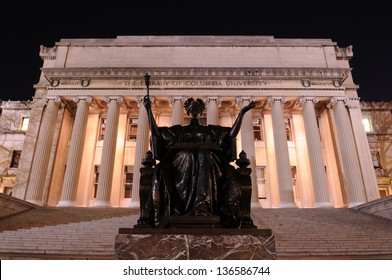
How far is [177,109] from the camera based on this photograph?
77.2 ft

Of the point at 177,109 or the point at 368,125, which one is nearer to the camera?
the point at 177,109

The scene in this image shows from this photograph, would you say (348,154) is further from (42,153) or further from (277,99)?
(42,153)

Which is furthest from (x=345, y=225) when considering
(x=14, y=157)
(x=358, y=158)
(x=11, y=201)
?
(x=14, y=157)

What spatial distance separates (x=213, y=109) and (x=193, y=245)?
20115 mm

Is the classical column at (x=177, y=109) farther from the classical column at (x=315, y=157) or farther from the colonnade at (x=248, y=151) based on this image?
the classical column at (x=315, y=157)

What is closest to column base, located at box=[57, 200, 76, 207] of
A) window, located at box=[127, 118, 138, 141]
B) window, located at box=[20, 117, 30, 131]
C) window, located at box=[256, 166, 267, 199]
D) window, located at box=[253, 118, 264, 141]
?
window, located at box=[127, 118, 138, 141]

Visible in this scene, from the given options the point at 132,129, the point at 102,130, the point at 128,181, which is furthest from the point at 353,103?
the point at 102,130

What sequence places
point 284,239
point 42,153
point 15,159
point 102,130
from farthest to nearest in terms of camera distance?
1. point 15,159
2. point 102,130
3. point 42,153
4. point 284,239

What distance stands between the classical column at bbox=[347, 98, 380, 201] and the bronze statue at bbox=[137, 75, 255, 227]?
20837 mm

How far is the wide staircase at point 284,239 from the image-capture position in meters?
9.65

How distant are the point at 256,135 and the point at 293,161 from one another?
404cm

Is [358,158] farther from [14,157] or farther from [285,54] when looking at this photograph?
[14,157]

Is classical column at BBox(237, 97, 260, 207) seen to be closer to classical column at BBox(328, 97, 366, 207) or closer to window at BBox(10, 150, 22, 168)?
classical column at BBox(328, 97, 366, 207)
